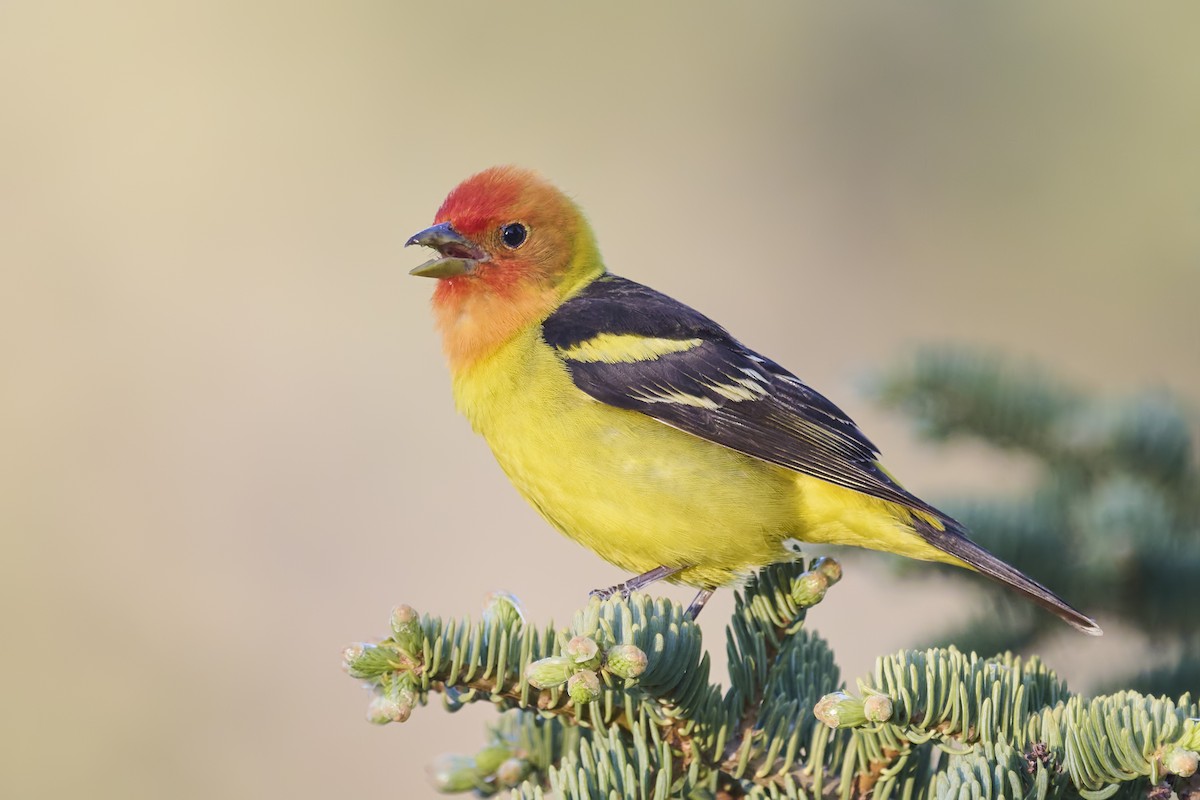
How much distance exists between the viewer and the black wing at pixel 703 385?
2766 millimetres

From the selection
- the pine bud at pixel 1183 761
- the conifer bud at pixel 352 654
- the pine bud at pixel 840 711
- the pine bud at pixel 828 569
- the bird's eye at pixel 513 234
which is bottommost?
the conifer bud at pixel 352 654

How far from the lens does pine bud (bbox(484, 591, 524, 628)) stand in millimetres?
1744

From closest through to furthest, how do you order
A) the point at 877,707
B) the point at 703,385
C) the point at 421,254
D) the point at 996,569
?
the point at 877,707 < the point at 996,569 < the point at 703,385 < the point at 421,254

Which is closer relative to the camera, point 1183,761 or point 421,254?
point 1183,761

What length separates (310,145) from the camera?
6.52 metres

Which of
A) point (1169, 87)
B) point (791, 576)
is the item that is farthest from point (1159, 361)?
point (791, 576)

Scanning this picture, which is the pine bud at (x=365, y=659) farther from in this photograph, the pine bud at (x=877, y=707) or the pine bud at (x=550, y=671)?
the pine bud at (x=877, y=707)

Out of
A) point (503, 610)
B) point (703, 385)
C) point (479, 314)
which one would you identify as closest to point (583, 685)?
point (503, 610)

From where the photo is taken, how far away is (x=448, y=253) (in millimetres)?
3240

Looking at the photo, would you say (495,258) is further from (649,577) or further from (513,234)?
(649,577)

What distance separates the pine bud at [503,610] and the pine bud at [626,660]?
22cm

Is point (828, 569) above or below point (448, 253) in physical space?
below

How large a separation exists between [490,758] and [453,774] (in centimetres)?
8

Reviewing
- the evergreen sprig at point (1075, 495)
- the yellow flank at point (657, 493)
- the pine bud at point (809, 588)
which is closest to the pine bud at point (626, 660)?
the pine bud at point (809, 588)
